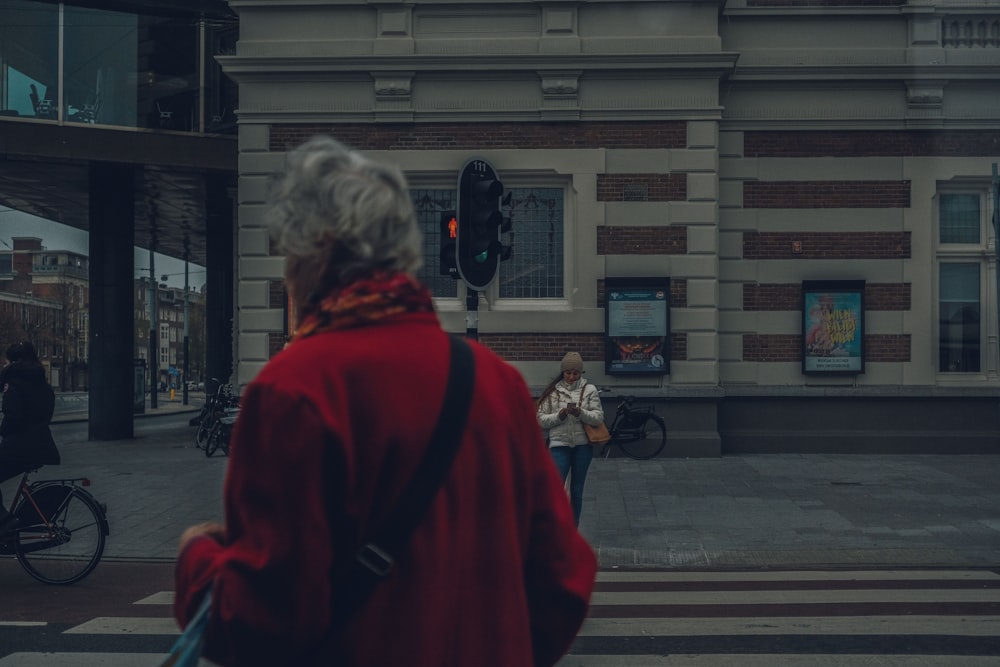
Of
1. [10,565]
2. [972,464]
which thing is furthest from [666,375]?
[10,565]

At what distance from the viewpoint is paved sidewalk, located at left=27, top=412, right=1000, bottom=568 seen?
30.0 feet

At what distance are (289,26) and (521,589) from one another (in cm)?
1492

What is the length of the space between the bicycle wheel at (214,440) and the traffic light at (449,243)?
7.92 m

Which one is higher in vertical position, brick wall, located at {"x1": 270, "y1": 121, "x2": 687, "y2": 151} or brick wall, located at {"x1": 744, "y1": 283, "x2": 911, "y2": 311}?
brick wall, located at {"x1": 270, "y1": 121, "x2": 687, "y2": 151}

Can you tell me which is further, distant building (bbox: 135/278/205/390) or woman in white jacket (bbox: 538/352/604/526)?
distant building (bbox: 135/278/205/390)

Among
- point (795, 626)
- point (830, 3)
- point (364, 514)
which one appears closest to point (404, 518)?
point (364, 514)

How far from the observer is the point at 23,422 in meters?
7.89

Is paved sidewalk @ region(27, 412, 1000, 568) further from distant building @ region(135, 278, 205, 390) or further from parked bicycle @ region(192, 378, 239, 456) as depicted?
distant building @ region(135, 278, 205, 390)

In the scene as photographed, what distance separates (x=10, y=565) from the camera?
888 cm

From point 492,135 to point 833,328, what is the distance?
5.65m

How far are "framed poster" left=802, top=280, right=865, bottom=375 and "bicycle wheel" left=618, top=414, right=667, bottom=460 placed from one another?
2.37m

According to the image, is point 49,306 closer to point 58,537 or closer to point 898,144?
point 898,144

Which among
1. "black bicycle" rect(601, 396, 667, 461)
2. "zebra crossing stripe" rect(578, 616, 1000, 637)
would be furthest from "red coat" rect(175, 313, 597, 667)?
"black bicycle" rect(601, 396, 667, 461)

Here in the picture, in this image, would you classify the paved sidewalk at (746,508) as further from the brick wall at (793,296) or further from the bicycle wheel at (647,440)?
the brick wall at (793,296)
